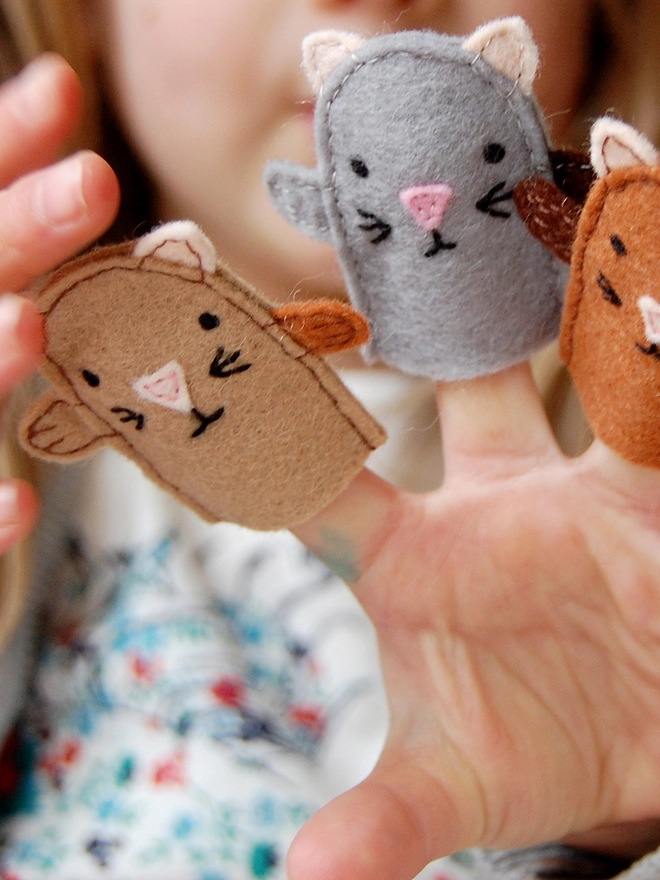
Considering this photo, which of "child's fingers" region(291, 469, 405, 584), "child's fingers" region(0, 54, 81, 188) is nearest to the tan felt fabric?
"child's fingers" region(291, 469, 405, 584)

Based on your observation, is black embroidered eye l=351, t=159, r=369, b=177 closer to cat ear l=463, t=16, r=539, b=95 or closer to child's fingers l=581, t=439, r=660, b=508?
cat ear l=463, t=16, r=539, b=95

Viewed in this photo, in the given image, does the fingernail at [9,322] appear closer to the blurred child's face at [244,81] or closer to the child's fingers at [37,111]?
the child's fingers at [37,111]

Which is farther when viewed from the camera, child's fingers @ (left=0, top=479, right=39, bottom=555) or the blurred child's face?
the blurred child's face

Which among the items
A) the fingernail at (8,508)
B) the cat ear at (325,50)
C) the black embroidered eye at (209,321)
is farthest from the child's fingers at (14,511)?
the cat ear at (325,50)

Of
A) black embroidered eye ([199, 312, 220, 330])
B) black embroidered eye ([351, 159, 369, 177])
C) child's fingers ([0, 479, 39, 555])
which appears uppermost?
black embroidered eye ([351, 159, 369, 177])

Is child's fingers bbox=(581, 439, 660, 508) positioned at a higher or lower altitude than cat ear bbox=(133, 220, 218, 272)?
lower

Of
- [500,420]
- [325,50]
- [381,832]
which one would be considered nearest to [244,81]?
[325,50]
